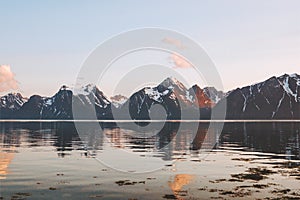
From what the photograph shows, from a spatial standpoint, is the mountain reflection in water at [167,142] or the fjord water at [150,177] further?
the mountain reflection in water at [167,142]

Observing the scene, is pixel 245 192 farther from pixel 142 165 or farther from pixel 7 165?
pixel 7 165

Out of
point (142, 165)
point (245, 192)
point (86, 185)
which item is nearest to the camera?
point (245, 192)

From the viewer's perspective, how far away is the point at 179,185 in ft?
134

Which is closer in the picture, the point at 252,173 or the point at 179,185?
the point at 179,185

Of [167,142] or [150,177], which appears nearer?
[150,177]

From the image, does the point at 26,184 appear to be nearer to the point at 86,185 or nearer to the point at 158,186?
the point at 86,185

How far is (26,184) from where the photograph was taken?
132ft

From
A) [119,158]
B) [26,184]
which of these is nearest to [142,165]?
[119,158]

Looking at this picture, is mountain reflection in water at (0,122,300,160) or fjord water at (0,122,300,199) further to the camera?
mountain reflection in water at (0,122,300,160)

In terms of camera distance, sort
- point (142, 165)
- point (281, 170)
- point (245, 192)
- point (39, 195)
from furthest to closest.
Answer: point (142, 165)
point (281, 170)
point (245, 192)
point (39, 195)

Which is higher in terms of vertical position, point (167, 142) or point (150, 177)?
point (167, 142)

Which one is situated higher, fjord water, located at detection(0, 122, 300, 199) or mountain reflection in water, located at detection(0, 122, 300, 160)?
mountain reflection in water, located at detection(0, 122, 300, 160)

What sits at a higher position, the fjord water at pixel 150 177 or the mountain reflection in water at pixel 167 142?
the mountain reflection in water at pixel 167 142

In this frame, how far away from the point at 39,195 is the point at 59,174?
1228cm
